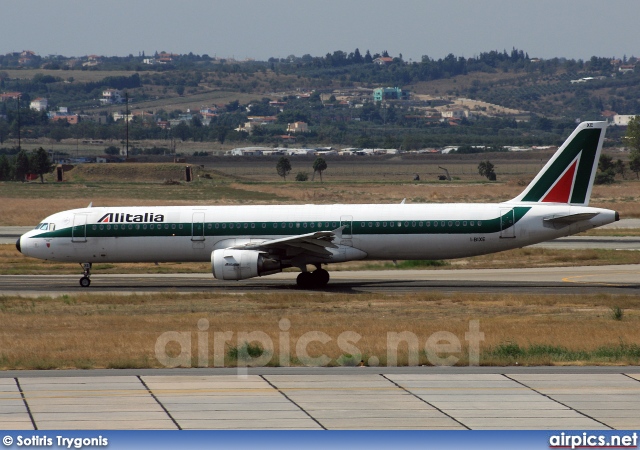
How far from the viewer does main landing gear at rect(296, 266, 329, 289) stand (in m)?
43.9

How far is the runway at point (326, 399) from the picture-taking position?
55.7 ft

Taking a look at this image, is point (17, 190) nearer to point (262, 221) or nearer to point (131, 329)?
point (262, 221)

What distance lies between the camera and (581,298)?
38.7 meters

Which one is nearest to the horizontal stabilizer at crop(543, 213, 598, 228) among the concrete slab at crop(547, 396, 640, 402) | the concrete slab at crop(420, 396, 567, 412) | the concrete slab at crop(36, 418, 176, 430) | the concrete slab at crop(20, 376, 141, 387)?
the concrete slab at crop(547, 396, 640, 402)

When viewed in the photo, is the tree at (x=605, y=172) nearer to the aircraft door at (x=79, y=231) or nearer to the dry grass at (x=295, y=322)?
the aircraft door at (x=79, y=231)

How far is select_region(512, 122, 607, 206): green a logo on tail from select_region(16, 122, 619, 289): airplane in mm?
43

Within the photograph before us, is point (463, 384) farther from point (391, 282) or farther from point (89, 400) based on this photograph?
point (391, 282)

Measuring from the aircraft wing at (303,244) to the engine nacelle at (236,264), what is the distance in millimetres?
544

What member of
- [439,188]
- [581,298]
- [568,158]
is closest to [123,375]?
[581,298]

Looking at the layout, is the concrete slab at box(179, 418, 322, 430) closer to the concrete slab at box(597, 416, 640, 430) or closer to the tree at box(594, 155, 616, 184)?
the concrete slab at box(597, 416, 640, 430)

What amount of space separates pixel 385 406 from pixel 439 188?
10224cm

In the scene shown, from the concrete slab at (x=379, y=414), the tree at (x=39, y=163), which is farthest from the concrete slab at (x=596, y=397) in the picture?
the tree at (x=39, y=163)

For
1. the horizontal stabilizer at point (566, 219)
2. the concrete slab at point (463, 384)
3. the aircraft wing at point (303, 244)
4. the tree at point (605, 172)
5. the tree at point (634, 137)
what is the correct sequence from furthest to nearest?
the tree at point (634, 137), the tree at point (605, 172), the horizontal stabilizer at point (566, 219), the aircraft wing at point (303, 244), the concrete slab at point (463, 384)

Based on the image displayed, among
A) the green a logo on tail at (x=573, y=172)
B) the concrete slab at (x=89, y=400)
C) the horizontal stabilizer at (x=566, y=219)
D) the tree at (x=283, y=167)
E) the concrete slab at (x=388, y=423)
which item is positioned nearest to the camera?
the concrete slab at (x=388, y=423)
